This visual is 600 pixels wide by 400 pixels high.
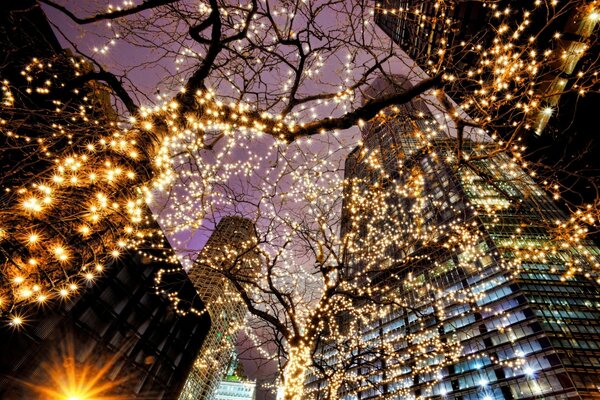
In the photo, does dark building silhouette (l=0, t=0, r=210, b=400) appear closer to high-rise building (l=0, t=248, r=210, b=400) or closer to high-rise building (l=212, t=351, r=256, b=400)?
high-rise building (l=0, t=248, r=210, b=400)

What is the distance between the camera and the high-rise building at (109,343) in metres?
8.39

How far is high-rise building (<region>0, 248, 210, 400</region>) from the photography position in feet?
27.5

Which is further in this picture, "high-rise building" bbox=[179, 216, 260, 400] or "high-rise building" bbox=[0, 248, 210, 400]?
"high-rise building" bbox=[0, 248, 210, 400]

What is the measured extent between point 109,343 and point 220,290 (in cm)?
546

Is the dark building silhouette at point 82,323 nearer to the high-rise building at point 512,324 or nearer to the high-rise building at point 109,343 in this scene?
the high-rise building at point 109,343

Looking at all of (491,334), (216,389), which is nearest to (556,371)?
(491,334)

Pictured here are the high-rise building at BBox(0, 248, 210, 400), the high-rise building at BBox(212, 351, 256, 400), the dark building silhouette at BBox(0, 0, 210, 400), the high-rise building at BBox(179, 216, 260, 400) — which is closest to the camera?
the dark building silhouette at BBox(0, 0, 210, 400)

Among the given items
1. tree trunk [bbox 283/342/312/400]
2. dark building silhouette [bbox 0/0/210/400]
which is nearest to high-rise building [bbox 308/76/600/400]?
dark building silhouette [bbox 0/0/210/400]

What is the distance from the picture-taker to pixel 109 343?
11609mm

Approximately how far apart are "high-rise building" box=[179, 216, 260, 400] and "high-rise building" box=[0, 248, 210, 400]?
3.98ft

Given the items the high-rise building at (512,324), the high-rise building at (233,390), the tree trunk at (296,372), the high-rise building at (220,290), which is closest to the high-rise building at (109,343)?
the high-rise building at (220,290)

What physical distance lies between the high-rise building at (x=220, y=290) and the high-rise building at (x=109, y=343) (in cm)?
121

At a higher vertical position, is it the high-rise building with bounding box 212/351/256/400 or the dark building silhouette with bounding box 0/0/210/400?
the high-rise building with bounding box 212/351/256/400

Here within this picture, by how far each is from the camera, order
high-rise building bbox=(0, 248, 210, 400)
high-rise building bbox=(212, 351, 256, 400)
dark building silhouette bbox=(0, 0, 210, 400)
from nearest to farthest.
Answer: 1. dark building silhouette bbox=(0, 0, 210, 400)
2. high-rise building bbox=(0, 248, 210, 400)
3. high-rise building bbox=(212, 351, 256, 400)
